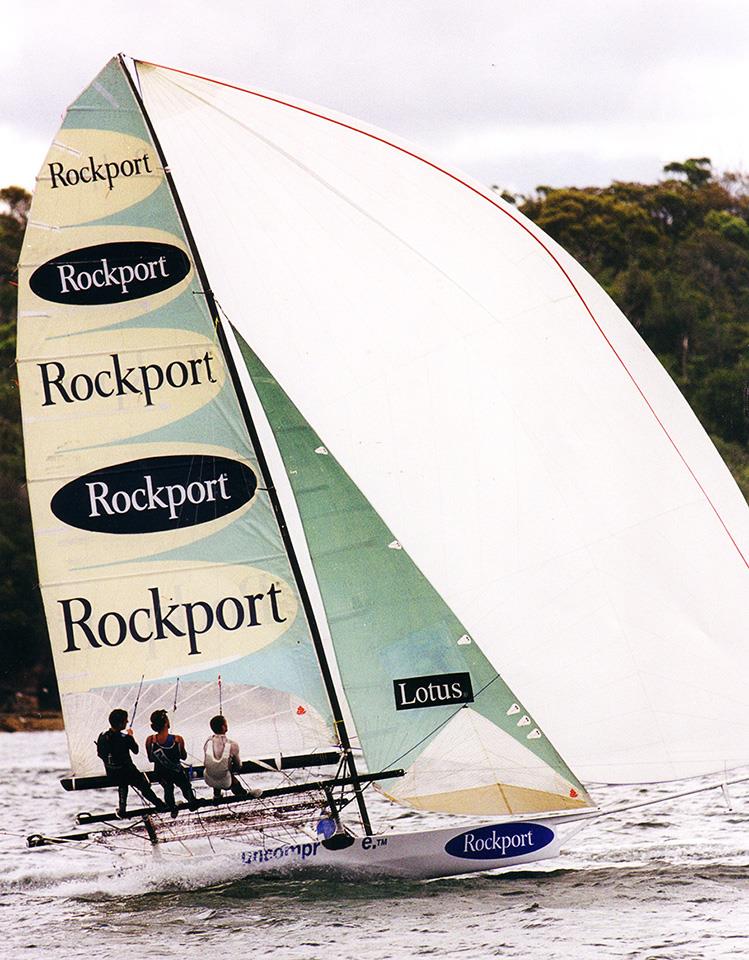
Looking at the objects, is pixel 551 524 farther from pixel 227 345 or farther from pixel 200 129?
pixel 200 129

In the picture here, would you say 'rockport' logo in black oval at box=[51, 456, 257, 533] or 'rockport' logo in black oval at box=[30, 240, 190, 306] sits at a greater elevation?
'rockport' logo in black oval at box=[30, 240, 190, 306]

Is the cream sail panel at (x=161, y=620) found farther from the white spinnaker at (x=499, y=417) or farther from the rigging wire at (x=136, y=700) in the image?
the white spinnaker at (x=499, y=417)

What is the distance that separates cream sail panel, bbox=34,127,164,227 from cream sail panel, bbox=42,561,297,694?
2701mm

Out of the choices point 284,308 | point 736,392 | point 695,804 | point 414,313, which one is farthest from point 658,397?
point 736,392

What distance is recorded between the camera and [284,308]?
493 inches

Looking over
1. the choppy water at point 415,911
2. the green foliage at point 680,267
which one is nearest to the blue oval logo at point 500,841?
the choppy water at point 415,911

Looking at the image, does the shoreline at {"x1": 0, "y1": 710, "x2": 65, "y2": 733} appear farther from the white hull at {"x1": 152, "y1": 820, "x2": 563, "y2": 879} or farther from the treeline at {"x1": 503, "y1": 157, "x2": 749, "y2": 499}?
the white hull at {"x1": 152, "y1": 820, "x2": 563, "y2": 879}

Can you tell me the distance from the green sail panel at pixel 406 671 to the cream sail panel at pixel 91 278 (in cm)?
100

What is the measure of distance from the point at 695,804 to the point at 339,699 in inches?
268

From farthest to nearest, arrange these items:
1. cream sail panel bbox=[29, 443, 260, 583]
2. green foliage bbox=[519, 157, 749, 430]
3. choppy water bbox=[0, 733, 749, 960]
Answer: green foliage bbox=[519, 157, 749, 430], cream sail panel bbox=[29, 443, 260, 583], choppy water bbox=[0, 733, 749, 960]

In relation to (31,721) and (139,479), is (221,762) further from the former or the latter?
(31,721)

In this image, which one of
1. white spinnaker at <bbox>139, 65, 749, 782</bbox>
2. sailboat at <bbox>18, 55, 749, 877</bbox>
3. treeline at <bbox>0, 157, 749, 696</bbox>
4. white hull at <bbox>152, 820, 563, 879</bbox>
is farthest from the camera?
treeline at <bbox>0, 157, 749, 696</bbox>

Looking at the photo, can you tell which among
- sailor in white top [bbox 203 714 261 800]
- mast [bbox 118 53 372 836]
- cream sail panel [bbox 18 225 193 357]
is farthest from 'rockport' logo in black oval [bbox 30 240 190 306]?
sailor in white top [bbox 203 714 261 800]

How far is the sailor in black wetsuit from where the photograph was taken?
12.0m
